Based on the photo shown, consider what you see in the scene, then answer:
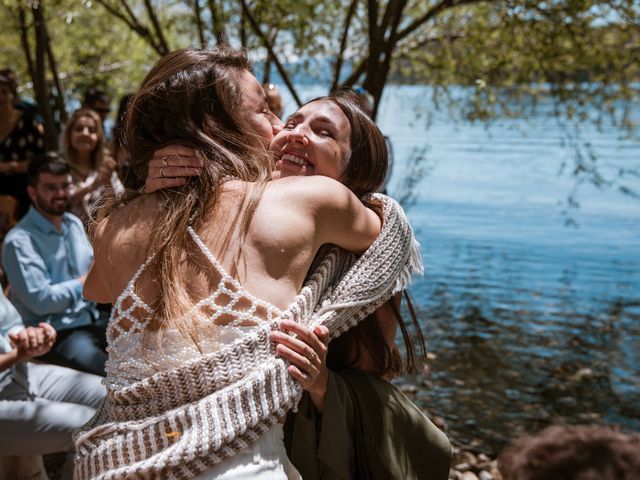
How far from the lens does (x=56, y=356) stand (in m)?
4.97

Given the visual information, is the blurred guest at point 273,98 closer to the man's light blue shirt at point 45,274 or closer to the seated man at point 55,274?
the seated man at point 55,274

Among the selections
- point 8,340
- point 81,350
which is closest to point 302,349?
point 8,340

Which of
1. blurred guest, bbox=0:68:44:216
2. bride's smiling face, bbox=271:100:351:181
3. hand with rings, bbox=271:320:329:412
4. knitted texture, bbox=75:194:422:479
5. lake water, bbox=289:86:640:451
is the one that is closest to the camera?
knitted texture, bbox=75:194:422:479

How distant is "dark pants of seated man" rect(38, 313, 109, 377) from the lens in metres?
4.88

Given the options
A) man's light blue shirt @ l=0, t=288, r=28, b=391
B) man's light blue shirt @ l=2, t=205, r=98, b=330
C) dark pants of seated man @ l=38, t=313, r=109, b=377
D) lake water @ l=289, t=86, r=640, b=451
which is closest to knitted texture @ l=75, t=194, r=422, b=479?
man's light blue shirt @ l=0, t=288, r=28, b=391

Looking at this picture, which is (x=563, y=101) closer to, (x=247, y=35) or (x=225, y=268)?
(x=247, y=35)

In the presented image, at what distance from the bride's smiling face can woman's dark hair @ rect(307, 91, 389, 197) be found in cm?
2

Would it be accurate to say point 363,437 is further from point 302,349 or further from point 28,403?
point 28,403

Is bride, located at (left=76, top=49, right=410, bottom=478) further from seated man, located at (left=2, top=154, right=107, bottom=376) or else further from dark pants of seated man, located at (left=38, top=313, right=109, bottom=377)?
seated man, located at (left=2, top=154, right=107, bottom=376)

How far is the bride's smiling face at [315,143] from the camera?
108 inches

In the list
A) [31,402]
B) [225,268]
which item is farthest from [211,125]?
[31,402]

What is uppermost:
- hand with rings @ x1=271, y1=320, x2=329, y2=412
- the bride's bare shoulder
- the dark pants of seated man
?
the bride's bare shoulder

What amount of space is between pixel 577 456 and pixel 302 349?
32.9 inches

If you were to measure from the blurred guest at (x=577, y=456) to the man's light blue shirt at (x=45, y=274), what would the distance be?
3.73 meters
